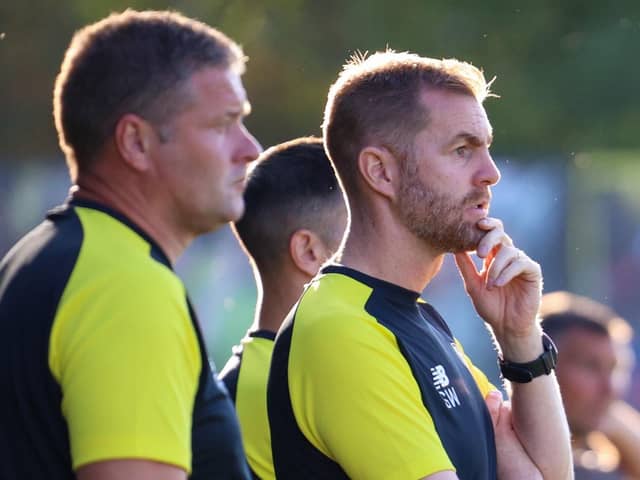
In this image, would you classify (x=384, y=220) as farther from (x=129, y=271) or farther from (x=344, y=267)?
(x=129, y=271)

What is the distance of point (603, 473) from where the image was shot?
612 centimetres

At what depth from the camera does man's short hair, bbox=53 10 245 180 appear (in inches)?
111

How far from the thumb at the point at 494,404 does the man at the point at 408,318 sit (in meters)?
0.01

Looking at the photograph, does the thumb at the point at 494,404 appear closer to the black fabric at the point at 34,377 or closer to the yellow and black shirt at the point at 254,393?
the yellow and black shirt at the point at 254,393

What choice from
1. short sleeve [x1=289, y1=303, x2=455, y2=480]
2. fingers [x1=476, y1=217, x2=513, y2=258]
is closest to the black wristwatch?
fingers [x1=476, y1=217, x2=513, y2=258]

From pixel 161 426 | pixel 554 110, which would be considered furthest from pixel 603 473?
pixel 554 110

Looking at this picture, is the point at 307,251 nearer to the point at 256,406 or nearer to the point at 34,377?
the point at 256,406

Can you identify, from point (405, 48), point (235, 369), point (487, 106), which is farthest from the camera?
point (487, 106)

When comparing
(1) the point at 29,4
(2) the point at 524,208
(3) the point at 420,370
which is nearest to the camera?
(3) the point at 420,370

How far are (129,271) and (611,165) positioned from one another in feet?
35.6

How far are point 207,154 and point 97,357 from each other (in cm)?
56

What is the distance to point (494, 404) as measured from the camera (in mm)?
3938

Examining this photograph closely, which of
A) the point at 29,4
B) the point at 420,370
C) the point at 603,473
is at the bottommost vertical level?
the point at 420,370

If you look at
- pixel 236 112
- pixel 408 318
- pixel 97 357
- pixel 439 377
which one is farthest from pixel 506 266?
pixel 97 357
